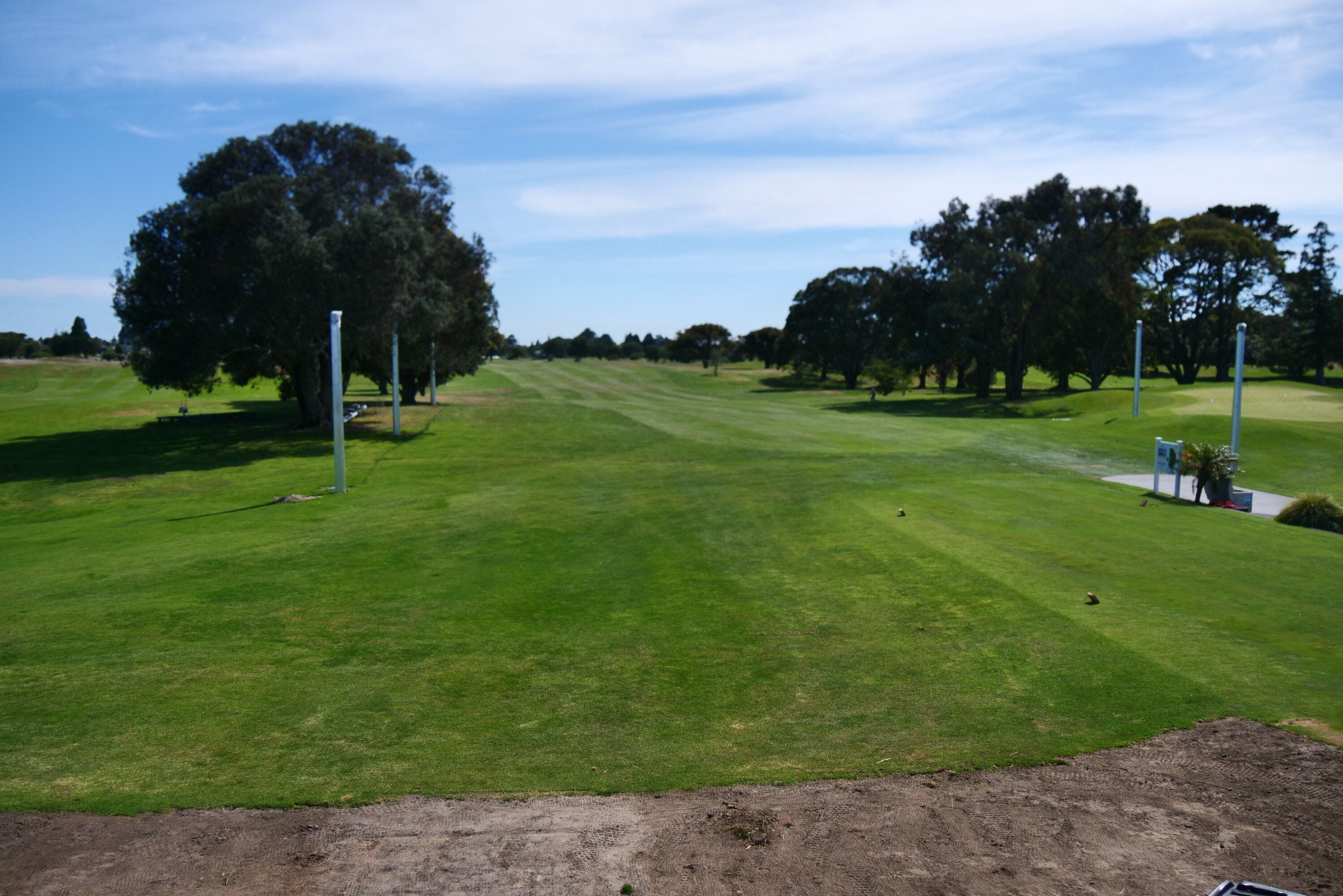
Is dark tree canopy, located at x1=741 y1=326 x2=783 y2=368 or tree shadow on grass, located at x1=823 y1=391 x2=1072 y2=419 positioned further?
dark tree canopy, located at x1=741 y1=326 x2=783 y2=368

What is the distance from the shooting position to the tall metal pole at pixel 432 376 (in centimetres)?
4416

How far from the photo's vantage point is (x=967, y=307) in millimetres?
60906

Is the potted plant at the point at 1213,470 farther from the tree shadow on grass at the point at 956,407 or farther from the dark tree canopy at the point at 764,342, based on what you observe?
the dark tree canopy at the point at 764,342

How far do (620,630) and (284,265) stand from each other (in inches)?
1072

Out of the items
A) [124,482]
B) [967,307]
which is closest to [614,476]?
[124,482]

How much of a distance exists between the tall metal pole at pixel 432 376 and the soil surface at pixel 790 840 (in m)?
39.4

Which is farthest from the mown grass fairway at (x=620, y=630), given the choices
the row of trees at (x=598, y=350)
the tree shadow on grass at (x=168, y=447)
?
the row of trees at (x=598, y=350)

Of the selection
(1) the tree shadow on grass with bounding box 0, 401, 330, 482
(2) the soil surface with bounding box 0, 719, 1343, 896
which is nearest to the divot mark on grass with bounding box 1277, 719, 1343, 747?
(2) the soil surface with bounding box 0, 719, 1343, 896

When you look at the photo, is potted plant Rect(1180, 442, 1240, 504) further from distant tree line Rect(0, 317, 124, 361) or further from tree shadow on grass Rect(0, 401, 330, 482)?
distant tree line Rect(0, 317, 124, 361)

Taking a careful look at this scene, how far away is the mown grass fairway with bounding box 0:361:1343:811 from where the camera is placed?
22.8ft

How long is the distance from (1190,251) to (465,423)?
202ft

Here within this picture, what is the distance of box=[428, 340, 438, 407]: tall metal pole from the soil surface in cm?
3942

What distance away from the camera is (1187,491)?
21547 millimetres

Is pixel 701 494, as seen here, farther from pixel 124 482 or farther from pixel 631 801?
pixel 124 482
